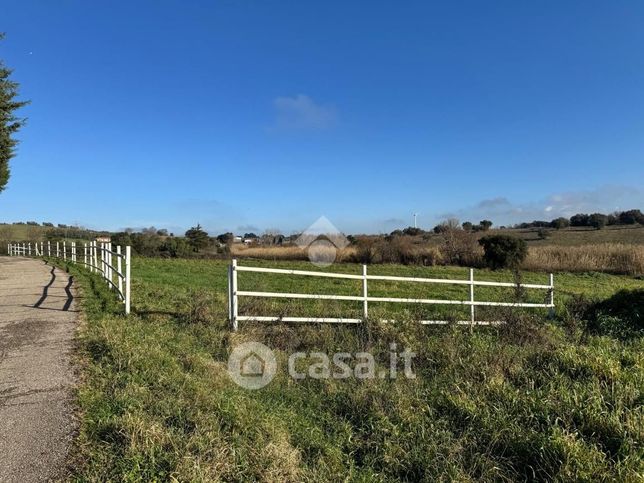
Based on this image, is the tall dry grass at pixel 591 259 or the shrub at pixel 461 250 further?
the shrub at pixel 461 250

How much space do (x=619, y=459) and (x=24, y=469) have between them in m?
4.44

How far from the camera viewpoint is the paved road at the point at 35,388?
11.1 feet

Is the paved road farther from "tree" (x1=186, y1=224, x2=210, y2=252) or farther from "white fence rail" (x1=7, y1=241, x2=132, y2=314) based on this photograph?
"tree" (x1=186, y1=224, x2=210, y2=252)

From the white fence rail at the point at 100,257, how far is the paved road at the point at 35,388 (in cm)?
110

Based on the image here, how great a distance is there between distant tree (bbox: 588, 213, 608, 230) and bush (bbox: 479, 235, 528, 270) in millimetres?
38113

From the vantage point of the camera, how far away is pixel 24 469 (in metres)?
3.26

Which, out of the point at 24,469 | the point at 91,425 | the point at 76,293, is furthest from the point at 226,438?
the point at 76,293

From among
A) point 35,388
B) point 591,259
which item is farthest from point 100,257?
point 591,259

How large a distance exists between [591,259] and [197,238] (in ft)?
125

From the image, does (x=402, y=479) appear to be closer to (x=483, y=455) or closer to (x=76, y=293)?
(x=483, y=455)

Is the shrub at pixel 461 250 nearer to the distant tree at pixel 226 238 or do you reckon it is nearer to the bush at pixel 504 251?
the bush at pixel 504 251

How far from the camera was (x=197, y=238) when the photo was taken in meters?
51.6

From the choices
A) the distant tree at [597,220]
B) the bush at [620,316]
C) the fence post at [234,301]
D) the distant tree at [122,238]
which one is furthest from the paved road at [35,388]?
the distant tree at [597,220]

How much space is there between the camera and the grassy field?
3.47 m
